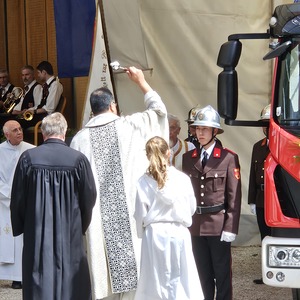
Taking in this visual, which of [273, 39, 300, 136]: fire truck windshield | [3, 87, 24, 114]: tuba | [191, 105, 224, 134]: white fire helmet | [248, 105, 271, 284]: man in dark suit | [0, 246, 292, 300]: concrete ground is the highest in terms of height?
[273, 39, 300, 136]: fire truck windshield

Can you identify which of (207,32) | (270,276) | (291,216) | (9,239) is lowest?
(9,239)

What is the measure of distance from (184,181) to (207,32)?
4.70 meters

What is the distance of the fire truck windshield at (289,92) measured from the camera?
6.59 m

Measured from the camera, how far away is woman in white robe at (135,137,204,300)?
6.60 m

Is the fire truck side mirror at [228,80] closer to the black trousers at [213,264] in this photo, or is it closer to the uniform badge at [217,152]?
the uniform badge at [217,152]

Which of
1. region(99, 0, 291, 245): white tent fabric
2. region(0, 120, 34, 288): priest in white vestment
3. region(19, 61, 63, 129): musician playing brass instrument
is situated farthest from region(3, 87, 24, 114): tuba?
region(0, 120, 34, 288): priest in white vestment

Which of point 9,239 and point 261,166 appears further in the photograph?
point 9,239

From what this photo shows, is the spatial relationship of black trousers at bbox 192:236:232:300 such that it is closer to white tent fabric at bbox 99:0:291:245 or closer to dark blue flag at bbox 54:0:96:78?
white tent fabric at bbox 99:0:291:245

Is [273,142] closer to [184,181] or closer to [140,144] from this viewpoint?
[184,181]

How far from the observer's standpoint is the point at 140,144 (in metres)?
7.30

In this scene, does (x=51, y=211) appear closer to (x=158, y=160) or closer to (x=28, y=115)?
(x=158, y=160)

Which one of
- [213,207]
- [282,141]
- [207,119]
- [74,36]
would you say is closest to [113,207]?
[213,207]

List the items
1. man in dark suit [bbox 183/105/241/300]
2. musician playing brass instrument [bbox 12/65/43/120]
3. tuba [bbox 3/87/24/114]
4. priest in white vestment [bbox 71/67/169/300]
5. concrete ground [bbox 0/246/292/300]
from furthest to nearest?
tuba [bbox 3/87/24/114] < musician playing brass instrument [bbox 12/65/43/120] < concrete ground [bbox 0/246/292/300] < man in dark suit [bbox 183/105/241/300] < priest in white vestment [bbox 71/67/169/300]

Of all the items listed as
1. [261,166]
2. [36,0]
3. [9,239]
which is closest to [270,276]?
[261,166]
